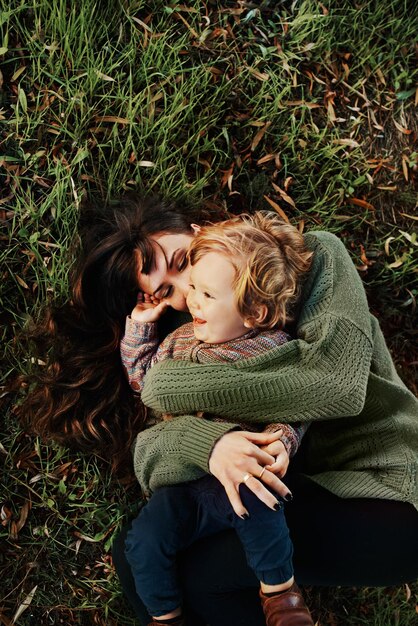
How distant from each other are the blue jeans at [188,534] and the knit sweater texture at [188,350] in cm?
28

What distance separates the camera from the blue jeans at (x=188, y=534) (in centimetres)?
240

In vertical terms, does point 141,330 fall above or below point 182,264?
below

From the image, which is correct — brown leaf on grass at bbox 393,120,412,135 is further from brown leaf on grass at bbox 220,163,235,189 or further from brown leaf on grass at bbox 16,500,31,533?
brown leaf on grass at bbox 16,500,31,533

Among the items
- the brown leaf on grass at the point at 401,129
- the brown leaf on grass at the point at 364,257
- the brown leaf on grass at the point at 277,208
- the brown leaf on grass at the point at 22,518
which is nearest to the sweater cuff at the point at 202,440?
the brown leaf on grass at the point at 22,518

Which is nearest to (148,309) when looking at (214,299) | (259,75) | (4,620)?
(214,299)

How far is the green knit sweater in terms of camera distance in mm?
2574

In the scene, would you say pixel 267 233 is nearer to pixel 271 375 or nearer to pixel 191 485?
pixel 271 375

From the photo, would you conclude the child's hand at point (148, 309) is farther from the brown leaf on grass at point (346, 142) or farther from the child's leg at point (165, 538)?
the brown leaf on grass at point (346, 142)

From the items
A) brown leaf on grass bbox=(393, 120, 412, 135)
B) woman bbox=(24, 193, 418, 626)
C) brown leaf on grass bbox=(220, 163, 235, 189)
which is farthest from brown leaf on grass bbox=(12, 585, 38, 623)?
brown leaf on grass bbox=(393, 120, 412, 135)

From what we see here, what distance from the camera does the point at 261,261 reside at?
8.46 ft

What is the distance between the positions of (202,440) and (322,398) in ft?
1.58

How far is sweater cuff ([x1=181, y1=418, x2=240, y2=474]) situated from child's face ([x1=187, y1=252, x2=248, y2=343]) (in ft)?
1.06

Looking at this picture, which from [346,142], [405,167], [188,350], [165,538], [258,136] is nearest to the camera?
[165,538]

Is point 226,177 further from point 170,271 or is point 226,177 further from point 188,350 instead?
point 188,350
